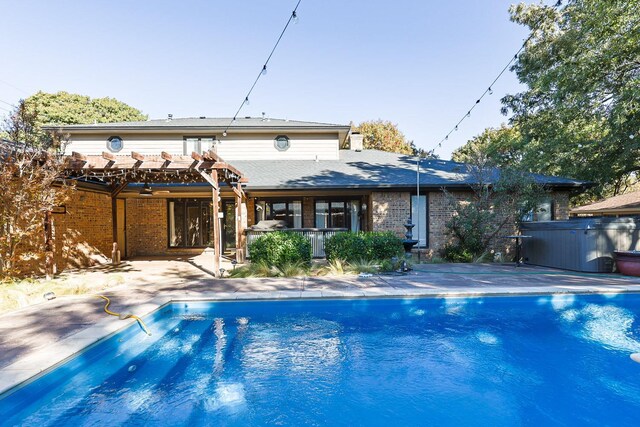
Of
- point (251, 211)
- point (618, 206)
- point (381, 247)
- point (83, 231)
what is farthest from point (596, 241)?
point (618, 206)

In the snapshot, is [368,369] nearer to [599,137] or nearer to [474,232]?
[474,232]

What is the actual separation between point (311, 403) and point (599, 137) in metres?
18.9

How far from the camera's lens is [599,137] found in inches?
609

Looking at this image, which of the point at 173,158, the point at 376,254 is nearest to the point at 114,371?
the point at 173,158

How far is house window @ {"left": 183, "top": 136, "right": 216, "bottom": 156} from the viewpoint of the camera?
49.6 feet

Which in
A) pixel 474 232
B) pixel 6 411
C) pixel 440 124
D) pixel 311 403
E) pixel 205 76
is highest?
pixel 205 76

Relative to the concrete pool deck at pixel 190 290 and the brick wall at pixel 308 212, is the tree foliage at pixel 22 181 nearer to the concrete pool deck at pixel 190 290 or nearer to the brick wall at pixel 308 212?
the concrete pool deck at pixel 190 290

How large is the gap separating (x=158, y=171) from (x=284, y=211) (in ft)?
17.9

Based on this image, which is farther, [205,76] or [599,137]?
[599,137]

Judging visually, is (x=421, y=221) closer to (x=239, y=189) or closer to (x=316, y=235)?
(x=316, y=235)

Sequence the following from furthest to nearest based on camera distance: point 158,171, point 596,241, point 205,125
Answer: point 205,125 → point 158,171 → point 596,241

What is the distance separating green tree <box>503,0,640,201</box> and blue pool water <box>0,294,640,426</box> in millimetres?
9123

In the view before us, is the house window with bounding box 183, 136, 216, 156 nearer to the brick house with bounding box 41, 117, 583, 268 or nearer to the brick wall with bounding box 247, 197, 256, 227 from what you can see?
the brick house with bounding box 41, 117, 583, 268

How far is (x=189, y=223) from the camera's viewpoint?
565 inches
